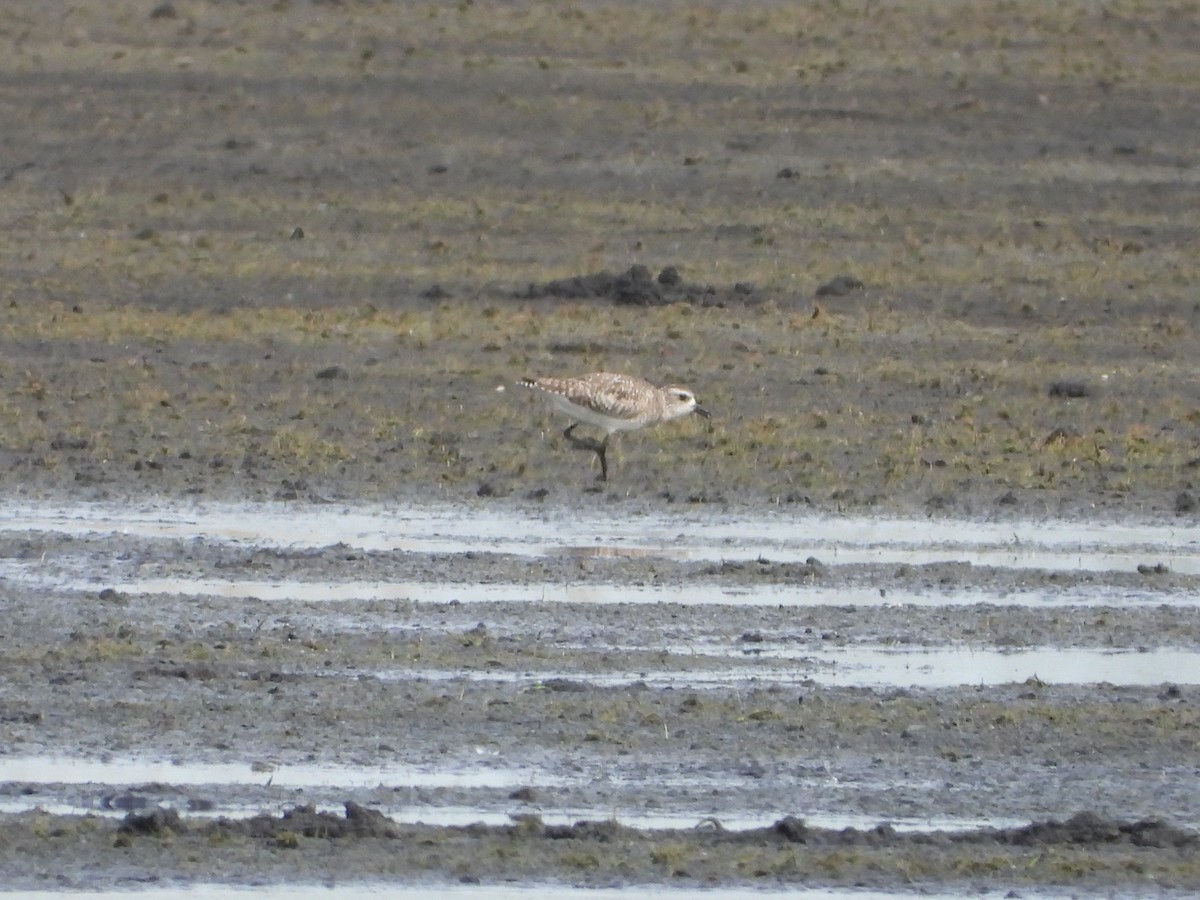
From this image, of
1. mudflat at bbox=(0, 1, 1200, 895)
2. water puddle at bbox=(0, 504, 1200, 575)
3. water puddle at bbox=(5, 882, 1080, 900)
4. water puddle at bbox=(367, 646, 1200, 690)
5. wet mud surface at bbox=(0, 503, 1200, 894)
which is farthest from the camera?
water puddle at bbox=(0, 504, 1200, 575)

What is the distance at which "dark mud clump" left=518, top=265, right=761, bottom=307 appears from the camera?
18.4m

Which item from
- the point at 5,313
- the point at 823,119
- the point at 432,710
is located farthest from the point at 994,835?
the point at 823,119

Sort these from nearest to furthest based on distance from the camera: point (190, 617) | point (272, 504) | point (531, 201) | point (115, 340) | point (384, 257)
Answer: point (190, 617)
point (272, 504)
point (115, 340)
point (384, 257)
point (531, 201)

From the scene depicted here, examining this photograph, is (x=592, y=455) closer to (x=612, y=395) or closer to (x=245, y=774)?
(x=612, y=395)

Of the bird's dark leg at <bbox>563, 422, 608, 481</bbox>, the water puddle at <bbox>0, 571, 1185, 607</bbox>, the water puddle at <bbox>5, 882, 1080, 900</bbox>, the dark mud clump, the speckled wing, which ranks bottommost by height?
the dark mud clump

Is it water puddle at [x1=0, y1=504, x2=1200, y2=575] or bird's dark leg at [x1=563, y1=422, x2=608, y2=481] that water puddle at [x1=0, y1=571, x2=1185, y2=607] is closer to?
water puddle at [x1=0, y1=504, x2=1200, y2=575]

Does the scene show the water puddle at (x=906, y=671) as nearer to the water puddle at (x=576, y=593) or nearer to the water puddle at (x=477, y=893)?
the water puddle at (x=576, y=593)

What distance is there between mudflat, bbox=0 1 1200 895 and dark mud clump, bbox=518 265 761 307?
0.05 meters

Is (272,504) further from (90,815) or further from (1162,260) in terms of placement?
(1162,260)

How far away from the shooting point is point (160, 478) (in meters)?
12.9

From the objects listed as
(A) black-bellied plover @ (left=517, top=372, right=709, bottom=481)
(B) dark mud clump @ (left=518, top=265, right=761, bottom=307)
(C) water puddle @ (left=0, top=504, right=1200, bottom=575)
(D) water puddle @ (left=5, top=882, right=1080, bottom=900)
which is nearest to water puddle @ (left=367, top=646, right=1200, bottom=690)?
(C) water puddle @ (left=0, top=504, right=1200, bottom=575)

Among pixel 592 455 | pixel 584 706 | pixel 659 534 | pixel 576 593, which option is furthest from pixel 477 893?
pixel 592 455

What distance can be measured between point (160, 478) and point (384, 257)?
24.3ft

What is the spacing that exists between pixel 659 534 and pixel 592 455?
1688 mm
